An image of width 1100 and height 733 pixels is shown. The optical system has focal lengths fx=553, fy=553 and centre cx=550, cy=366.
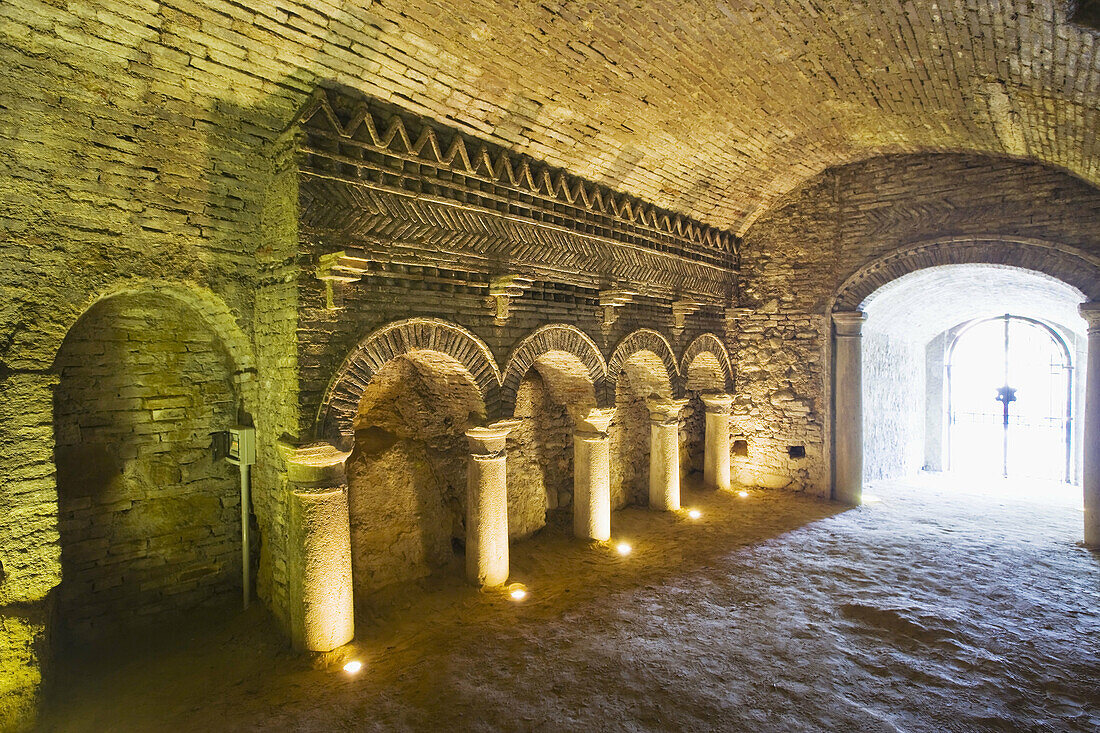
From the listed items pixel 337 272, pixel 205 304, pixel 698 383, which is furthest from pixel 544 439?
pixel 205 304

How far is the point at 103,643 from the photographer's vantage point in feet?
16.6

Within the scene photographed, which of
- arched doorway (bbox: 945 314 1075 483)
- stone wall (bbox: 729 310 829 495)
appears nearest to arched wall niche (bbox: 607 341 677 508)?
stone wall (bbox: 729 310 829 495)

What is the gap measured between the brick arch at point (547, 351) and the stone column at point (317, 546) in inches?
77.3

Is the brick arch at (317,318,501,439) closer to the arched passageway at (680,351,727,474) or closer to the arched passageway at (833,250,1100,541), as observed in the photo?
the arched passageway at (680,351,727,474)

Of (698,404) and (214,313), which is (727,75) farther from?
(698,404)

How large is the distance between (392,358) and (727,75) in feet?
15.4

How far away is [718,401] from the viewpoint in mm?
10148

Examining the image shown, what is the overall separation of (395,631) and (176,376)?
3.34 metres

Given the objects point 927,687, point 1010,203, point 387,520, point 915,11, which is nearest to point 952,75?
point 915,11

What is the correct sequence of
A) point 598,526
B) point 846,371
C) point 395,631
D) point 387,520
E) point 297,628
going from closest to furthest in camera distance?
point 297,628 < point 395,631 < point 387,520 < point 598,526 < point 846,371

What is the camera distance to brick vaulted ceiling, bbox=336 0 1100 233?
184 inches

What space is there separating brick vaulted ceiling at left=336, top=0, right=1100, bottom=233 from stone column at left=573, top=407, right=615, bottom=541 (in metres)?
3.27

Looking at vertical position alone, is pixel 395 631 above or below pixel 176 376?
below

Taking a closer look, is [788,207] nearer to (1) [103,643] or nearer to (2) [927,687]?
(2) [927,687]
